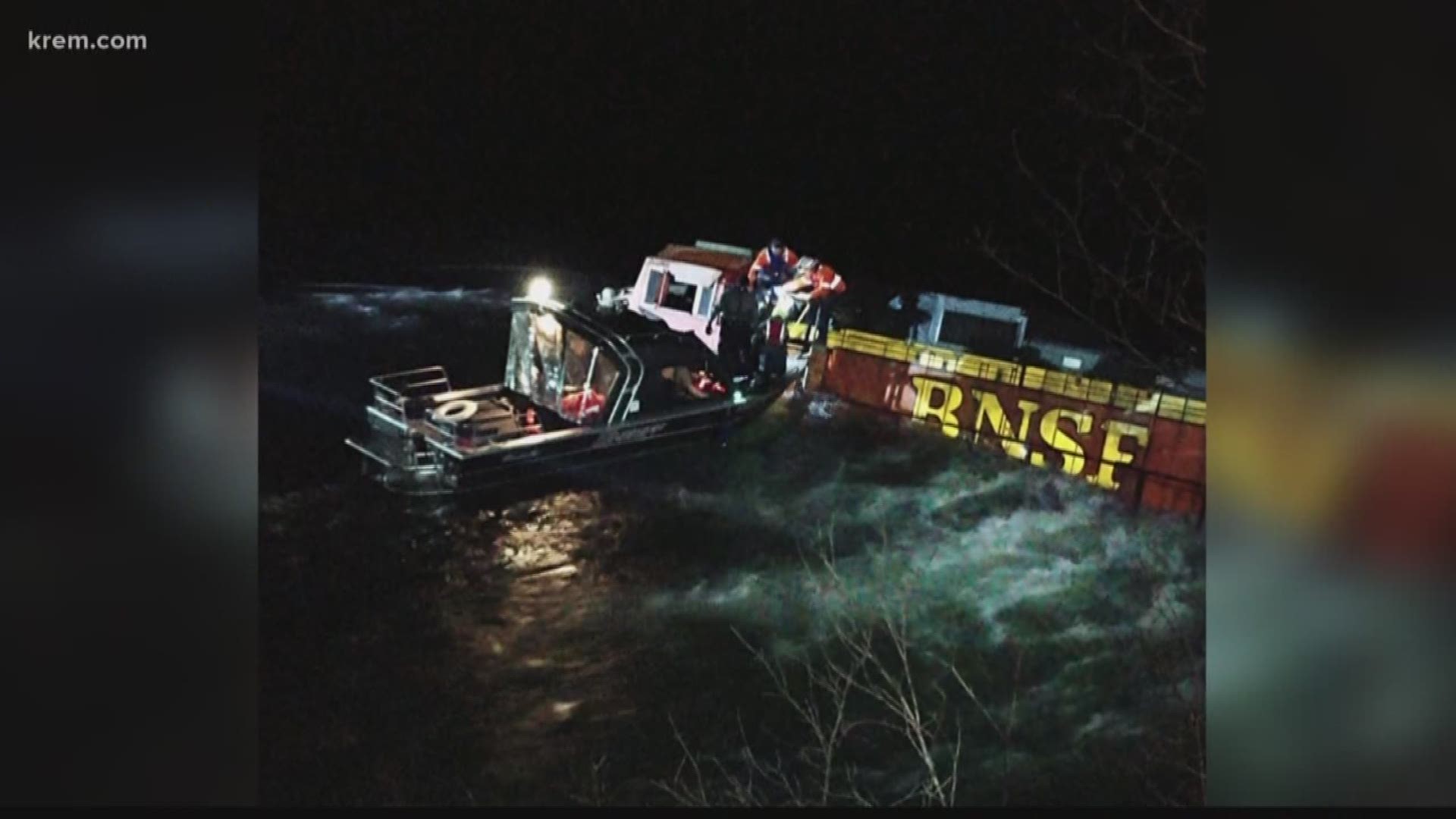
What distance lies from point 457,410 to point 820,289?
1.09 meters

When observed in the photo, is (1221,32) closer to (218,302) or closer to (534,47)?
(534,47)

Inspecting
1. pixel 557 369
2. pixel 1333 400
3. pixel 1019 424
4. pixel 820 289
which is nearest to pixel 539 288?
pixel 557 369

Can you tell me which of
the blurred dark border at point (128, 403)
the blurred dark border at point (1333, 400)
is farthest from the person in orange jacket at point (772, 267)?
the blurred dark border at point (128, 403)

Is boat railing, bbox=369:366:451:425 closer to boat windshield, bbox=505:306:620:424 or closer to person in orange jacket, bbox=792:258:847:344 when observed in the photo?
boat windshield, bbox=505:306:620:424

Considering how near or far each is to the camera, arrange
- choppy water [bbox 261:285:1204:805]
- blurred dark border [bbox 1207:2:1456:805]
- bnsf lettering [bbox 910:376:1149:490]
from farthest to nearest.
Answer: bnsf lettering [bbox 910:376:1149:490] < choppy water [bbox 261:285:1204:805] < blurred dark border [bbox 1207:2:1456:805]

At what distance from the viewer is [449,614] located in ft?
15.4

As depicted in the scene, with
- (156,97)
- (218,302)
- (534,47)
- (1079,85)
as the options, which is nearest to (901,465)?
(1079,85)

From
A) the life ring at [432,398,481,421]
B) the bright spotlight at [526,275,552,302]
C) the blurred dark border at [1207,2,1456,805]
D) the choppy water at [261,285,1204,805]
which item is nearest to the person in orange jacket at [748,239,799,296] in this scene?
the choppy water at [261,285,1204,805]

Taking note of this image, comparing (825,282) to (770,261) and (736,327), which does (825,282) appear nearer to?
(770,261)

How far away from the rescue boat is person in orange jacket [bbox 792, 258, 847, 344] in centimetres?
9

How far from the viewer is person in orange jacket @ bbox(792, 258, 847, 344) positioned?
477cm

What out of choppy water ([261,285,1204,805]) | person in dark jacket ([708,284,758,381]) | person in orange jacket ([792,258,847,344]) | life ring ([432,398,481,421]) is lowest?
choppy water ([261,285,1204,805])

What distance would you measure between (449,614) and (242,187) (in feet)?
4.24

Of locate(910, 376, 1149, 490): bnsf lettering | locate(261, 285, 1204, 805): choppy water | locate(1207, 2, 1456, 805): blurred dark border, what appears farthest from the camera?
locate(910, 376, 1149, 490): bnsf lettering
